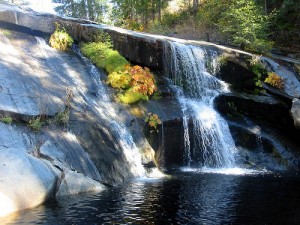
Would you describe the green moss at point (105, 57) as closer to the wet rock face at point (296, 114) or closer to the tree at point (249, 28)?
the tree at point (249, 28)

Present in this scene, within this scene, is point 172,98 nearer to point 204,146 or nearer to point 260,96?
point 204,146

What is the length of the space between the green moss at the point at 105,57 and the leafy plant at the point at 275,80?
5.97 m

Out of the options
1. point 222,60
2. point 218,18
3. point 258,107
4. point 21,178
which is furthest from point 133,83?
point 218,18

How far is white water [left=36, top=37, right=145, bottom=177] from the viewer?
11.3 meters

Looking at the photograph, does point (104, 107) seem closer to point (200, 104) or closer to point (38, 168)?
point (200, 104)

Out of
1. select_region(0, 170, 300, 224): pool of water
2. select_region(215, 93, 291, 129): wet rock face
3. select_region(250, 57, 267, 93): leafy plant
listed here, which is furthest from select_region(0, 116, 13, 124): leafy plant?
select_region(250, 57, 267, 93): leafy plant

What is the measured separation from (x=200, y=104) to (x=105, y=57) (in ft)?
14.5

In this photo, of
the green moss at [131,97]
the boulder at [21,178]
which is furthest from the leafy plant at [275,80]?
the boulder at [21,178]

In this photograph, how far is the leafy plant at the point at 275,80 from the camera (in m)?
14.6

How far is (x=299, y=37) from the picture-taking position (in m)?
20.2

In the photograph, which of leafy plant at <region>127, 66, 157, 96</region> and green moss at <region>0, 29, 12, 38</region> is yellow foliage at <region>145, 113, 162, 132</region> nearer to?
leafy plant at <region>127, 66, 157, 96</region>

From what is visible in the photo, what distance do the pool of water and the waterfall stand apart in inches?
102

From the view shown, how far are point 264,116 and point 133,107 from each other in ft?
17.2

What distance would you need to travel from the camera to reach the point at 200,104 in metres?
14.3
